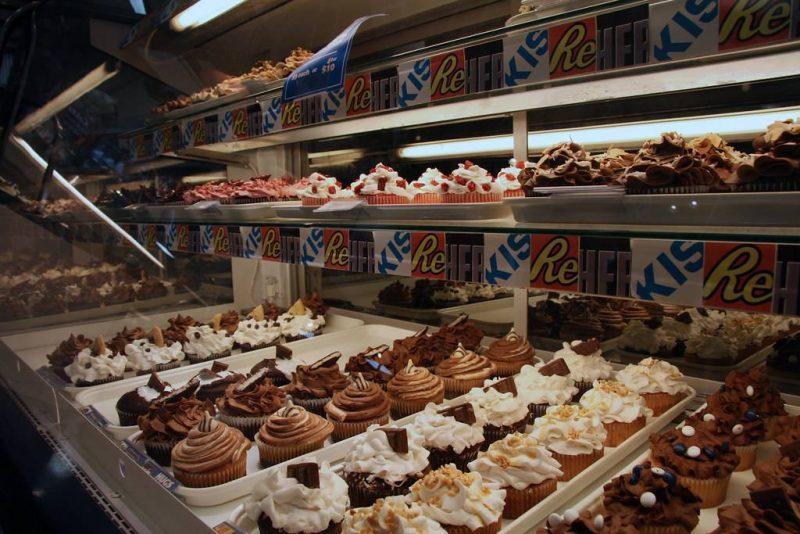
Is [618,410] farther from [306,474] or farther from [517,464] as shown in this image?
[306,474]

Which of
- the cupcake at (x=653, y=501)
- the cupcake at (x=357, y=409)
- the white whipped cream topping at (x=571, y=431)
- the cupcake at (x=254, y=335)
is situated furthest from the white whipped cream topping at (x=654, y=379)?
the cupcake at (x=254, y=335)

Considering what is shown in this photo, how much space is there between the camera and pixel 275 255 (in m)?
2.47

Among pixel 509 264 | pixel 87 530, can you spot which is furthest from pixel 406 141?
pixel 87 530

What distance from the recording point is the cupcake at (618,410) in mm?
2037

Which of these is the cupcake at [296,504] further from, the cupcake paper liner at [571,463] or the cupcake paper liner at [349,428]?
the cupcake paper liner at [571,463]

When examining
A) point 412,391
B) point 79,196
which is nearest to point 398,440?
point 412,391

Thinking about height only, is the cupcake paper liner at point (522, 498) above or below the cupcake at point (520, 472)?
below

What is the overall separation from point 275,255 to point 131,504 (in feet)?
3.36

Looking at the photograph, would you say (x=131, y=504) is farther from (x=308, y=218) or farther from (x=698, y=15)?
(x=698, y=15)

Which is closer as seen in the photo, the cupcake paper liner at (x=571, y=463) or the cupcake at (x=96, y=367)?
the cupcake paper liner at (x=571, y=463)

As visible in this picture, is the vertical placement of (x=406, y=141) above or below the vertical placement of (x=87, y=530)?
above

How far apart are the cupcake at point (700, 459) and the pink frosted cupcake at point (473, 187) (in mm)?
977

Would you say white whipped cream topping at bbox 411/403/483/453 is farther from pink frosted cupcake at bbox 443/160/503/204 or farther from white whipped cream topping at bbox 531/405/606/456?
pink frosted cupcake at bbox 443/160/503/204

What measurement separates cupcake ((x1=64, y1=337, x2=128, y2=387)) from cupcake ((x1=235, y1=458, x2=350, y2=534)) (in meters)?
1.79
